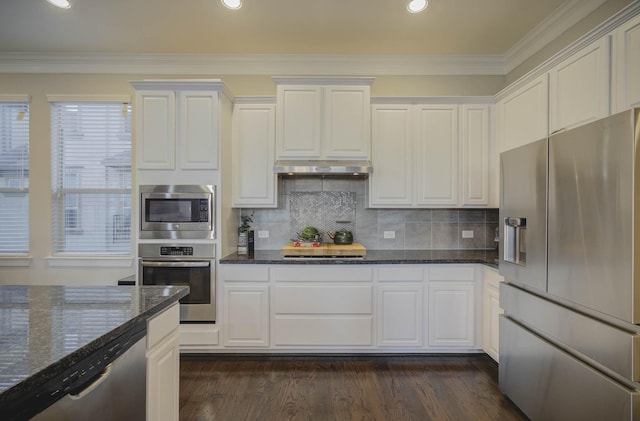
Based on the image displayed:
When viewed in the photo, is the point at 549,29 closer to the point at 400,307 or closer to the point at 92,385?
the point at 400,307

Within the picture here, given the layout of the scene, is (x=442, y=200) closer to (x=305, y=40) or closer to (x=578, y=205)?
(x=578, y=205)

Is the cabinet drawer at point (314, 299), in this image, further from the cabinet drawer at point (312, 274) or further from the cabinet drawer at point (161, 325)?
the cabinet drawer at point (161, 325)

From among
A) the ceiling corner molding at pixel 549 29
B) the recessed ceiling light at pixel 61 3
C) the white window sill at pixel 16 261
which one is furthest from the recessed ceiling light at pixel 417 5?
the white window sill at pixel 16 261

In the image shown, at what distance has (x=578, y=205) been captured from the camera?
1.53 meters

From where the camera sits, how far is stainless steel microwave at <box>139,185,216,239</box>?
2.79 m

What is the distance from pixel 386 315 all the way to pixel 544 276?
4.54 ft

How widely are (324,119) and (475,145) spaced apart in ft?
5.07

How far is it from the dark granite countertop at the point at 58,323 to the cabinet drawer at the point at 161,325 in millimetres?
47

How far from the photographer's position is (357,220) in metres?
3.46

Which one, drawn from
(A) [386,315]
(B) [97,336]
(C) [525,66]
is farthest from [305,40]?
(B) [97,336]

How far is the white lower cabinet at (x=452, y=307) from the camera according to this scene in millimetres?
2834

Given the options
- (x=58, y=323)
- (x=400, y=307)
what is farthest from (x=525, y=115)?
(x=58, y=323)

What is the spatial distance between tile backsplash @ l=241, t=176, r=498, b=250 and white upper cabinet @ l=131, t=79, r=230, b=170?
2.80ft

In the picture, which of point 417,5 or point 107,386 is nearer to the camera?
point 107,386
